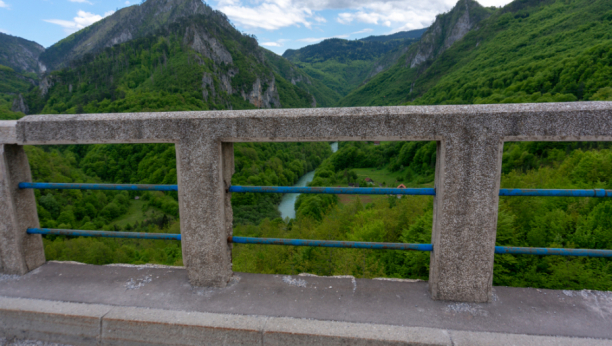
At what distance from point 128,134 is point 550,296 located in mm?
3136

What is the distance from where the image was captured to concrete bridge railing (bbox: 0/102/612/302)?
1.98 m

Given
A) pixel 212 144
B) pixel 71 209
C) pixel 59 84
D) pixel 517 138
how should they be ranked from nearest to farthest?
pixel 517 138, pixel 212 144, pixel 71 209, pixel 59 84

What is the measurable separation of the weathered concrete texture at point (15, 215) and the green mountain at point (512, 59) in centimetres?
4326

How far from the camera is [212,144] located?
2.26 m

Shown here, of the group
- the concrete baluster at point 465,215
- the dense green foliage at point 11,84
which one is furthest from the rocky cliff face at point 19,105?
the concrete baluster at point 465,215

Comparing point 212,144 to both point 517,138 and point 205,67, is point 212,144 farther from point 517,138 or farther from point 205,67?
point 205,67

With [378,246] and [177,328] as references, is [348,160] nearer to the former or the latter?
[378,246]

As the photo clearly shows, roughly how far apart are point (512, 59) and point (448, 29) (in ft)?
348

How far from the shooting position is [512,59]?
308 ft

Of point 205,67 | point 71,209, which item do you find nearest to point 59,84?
point 205,67

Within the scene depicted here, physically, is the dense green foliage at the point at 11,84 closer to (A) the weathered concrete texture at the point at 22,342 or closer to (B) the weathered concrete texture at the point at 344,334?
(A) the weathered concrete texture at the point at 22,342

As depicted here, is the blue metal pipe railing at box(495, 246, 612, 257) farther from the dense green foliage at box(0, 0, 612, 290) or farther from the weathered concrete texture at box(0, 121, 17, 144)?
the weathered concrete texture at box(0, 121, 17, 144)

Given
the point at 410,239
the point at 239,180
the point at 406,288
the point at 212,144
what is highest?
the point at 212,144

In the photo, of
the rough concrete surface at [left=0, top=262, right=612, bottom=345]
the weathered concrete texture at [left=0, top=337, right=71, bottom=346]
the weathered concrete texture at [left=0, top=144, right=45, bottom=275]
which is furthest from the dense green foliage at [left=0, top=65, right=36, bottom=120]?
the rough concrete surface at [left=0, top=262, right=612, bottom=345]
